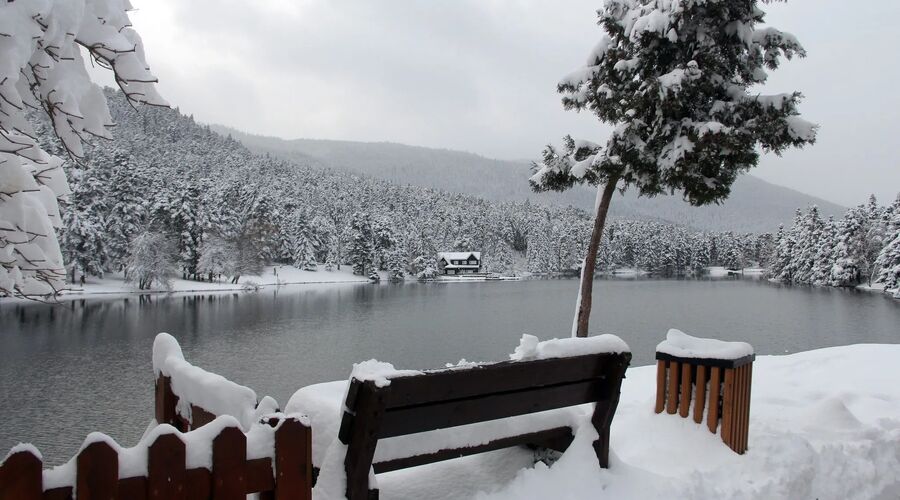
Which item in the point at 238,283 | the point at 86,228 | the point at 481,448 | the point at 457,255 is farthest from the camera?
the point at 457,255

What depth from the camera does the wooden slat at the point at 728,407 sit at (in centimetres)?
482

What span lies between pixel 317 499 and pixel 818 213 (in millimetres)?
79964

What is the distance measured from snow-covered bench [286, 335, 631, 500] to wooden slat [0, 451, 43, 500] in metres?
1.32

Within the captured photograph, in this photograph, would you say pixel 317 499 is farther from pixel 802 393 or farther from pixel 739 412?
pixel 802 393

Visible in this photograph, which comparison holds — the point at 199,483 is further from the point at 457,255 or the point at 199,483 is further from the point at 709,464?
the point at 457,255

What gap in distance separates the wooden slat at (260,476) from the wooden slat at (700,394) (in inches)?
155

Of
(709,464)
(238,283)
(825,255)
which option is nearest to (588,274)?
(709,464)

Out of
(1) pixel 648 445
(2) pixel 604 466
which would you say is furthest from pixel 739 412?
(2) pixel 604 466

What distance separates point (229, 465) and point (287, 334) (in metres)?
29.2

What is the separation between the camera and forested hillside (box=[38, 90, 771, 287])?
51.1m

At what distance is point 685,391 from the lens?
5.21 meters

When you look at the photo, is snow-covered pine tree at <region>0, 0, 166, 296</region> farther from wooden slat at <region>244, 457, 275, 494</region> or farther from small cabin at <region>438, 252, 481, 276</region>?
small cabin at <region>438, 252, 481, 276</region>

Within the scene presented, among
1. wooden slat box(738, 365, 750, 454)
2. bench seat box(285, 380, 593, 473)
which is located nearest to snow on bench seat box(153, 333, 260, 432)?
bench seat box(285, 380, 593, 473)

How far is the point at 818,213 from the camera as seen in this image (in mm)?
69500
